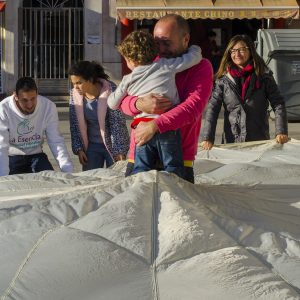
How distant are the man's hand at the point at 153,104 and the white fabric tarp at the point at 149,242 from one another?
1.12 feet

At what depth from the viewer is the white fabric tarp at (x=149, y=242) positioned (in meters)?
3.93

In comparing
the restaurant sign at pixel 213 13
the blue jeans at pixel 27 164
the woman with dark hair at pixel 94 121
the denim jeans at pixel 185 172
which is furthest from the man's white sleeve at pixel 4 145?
the restaurant sign at pixel 213 13

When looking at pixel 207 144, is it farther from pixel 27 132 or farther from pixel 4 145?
pixel 4 145

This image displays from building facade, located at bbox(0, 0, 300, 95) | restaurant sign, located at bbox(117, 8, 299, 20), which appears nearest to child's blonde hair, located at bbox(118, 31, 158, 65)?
restaurant sign, located at bbox(117, 8, 299, 20)

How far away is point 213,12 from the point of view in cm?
2162

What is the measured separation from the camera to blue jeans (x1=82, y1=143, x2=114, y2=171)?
7250mm

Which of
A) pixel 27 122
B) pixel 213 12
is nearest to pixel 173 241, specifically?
pixel 27 122

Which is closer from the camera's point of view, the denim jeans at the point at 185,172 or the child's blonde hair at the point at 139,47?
the child's blonde hair at the point at 139,47

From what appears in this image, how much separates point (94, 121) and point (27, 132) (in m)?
0.56

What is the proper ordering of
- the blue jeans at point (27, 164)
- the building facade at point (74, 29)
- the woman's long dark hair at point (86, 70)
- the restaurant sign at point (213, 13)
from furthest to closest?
1. the building facade at point (74, 29)
2. the restaurant sign at point (213, 13)
3. the blue jeans at point (27, 164)
4. the woman's long dark hair at point (86, 70)

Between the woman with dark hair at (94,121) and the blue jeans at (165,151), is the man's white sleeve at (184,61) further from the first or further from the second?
the woman with dark hair at (94,121)

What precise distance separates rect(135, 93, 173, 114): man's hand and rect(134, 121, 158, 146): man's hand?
0.24 feet

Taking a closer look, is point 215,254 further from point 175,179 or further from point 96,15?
point 96,15

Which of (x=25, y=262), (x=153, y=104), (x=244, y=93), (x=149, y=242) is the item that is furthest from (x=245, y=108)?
(x=25, y=262)
